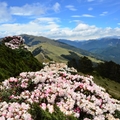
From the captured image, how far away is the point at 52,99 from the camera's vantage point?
9430mm

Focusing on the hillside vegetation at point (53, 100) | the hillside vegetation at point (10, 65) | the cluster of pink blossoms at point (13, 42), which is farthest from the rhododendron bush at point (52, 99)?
the cluster of pink blossoms at point (13, 42)

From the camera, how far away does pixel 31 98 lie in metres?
9.78

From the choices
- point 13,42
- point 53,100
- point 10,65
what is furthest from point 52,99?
point 13,42

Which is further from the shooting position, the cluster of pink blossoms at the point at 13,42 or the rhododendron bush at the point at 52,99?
the cluster of pink blossoms at the point at 13,42

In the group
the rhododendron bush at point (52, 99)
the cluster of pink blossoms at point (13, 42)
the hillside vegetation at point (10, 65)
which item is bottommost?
the hillside vegetation at point (10, 65)

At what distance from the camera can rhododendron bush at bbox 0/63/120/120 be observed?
8398 millimetres

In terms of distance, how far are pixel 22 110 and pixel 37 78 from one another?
3.10m

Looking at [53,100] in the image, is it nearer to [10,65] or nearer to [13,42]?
[10,65]

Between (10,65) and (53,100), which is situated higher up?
(53,100)

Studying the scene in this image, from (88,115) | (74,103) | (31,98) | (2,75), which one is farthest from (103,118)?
(2,75)

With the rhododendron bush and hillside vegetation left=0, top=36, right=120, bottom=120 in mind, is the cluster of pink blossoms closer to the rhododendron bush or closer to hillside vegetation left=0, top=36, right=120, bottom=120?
Result: hillside vegetation left=0, top=36, right=120, bottom=120

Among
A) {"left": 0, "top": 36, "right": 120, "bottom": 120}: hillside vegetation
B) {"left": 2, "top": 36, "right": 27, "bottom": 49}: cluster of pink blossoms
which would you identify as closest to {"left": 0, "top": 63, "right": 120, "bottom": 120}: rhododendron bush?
{"left": 0, "top": 36, "right": 120, "bottom": 120}: hillside vegetation

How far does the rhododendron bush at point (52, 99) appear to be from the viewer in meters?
8.40

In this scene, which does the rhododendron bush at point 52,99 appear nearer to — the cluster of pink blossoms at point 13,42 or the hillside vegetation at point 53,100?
the hillside vegetation at point 53,100
